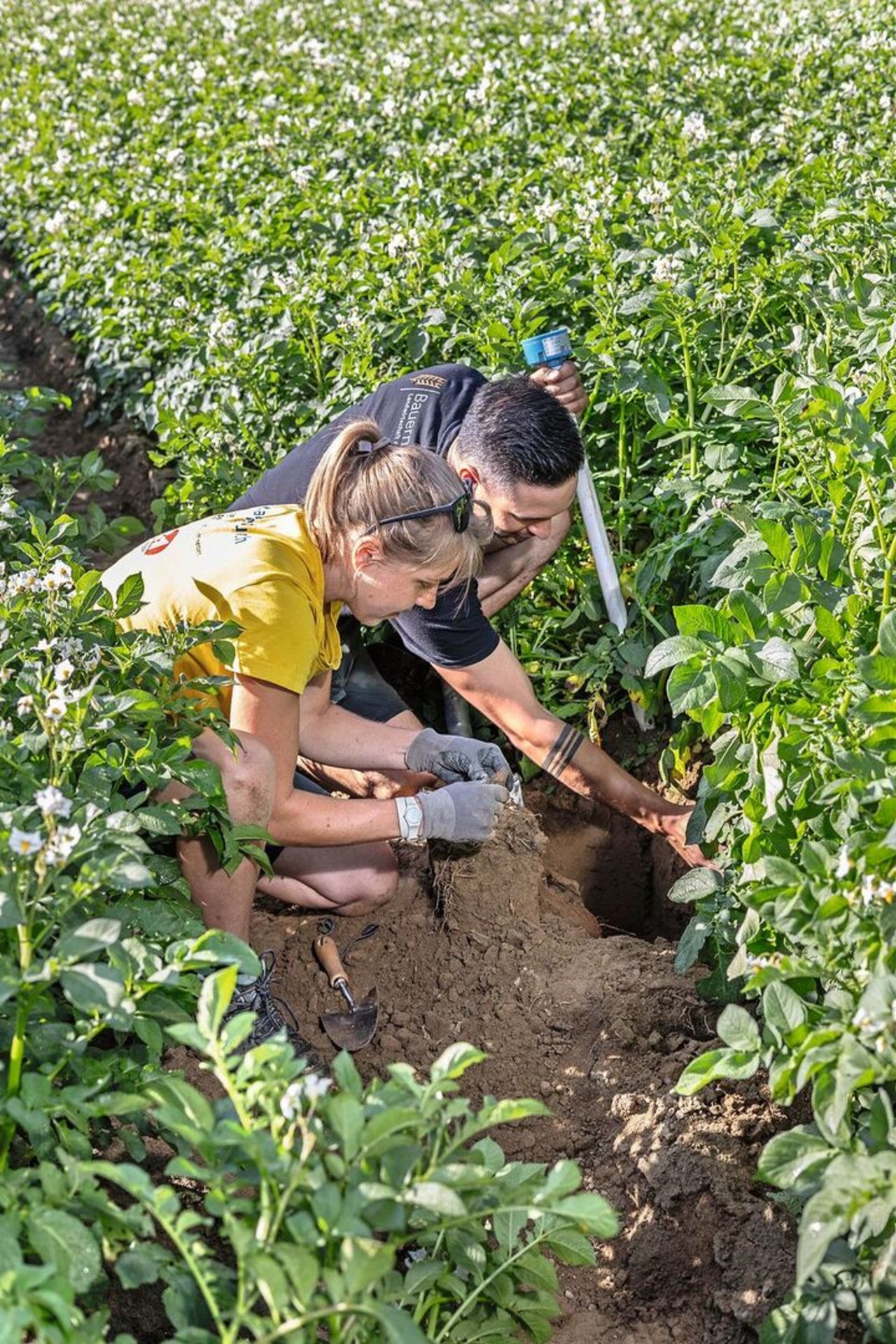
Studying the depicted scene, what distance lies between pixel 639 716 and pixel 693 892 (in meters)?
1.06

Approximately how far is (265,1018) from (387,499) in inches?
38.0

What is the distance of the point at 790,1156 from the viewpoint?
1604 millimetres

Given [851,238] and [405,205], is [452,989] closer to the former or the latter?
[851,238]

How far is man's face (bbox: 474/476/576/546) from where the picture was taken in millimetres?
2891

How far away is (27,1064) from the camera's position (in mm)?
1724

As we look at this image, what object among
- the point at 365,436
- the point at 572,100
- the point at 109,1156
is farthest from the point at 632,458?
the point at 572,100

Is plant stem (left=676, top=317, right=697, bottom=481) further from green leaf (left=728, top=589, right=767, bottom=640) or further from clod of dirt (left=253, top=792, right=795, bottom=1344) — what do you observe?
green leaf (left=728, top=589, right=767, bottom=640)

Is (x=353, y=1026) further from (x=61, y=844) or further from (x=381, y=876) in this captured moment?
(x=61, y=844)

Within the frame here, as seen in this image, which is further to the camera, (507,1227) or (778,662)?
(778,662)

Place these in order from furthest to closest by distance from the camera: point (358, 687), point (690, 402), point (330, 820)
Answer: point (358, 687)
point (690, 402)
point (330, 820)

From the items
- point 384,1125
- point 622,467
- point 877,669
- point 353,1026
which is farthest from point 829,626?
point 622,467

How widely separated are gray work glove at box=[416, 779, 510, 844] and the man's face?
1.83 ft

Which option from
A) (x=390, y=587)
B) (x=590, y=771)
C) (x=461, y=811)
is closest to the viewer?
(x=390, y=587)

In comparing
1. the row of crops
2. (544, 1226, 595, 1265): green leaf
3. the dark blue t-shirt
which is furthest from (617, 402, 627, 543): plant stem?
(544, 1226, 595, 1265): green leaf
